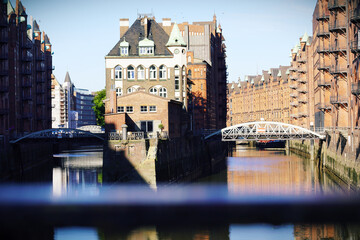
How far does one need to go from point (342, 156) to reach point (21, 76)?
4944cm

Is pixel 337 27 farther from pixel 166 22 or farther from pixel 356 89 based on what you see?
pixel 166 22

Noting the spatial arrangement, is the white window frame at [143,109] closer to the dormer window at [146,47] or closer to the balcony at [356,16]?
the dormer window at [146,47]

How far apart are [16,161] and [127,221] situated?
220ft

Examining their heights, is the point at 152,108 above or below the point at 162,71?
below

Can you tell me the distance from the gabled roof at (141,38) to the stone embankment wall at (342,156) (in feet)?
72.6

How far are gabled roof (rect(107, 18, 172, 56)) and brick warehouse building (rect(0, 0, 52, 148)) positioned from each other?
13.9 metres

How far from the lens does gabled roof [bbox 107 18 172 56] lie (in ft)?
217

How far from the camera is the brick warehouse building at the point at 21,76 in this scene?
2633 inches

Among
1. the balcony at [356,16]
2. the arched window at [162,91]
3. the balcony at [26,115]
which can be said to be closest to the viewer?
the balcony at [356,16]

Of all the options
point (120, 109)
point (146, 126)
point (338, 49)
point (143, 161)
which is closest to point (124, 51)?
point (120, 109)

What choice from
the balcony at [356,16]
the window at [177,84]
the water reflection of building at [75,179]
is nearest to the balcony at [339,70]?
the balcony at [356,16]

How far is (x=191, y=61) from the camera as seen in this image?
98.6m

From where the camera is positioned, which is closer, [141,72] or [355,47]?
[355,47]

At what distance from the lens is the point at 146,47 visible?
6588 cm
